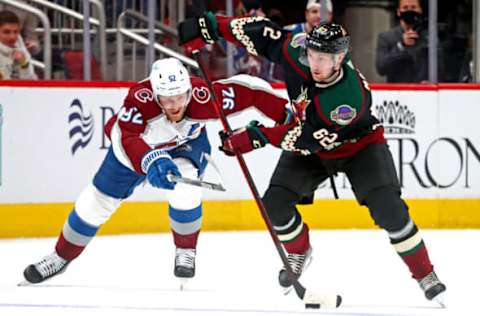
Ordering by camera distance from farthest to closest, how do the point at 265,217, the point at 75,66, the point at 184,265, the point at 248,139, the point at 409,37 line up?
the point at 409,37 → the point at 75,66 → the point at 184,265 → the point at 265,217 → the point at 248,139

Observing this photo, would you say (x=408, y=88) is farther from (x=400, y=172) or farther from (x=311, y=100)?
(x=311, y=100)

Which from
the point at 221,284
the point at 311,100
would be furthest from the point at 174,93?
the point at 221,284

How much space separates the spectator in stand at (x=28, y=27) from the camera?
685 cm

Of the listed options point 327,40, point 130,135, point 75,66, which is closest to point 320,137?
point 327,40

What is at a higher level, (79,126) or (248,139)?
(248,139)

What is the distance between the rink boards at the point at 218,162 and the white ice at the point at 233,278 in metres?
0.15

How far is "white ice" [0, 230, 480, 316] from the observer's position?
4457 millimetres

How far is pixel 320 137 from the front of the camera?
14.2ft

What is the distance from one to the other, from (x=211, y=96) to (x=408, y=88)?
108 inches

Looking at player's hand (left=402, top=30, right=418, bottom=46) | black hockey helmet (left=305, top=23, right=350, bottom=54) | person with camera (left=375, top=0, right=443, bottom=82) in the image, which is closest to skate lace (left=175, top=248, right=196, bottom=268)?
black hockey helmet (left=305, top=23, right=350, bottom=54)

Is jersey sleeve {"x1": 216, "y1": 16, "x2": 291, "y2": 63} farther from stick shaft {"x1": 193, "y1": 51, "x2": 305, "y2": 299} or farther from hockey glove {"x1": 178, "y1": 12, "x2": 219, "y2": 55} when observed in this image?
stick shaft {"x1": 193, "y1": 51, "x2": 305, "y2": 299}

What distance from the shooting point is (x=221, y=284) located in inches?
202

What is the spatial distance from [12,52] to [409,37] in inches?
97.6

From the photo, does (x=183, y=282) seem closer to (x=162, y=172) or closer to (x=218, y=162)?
(x=162, y=172)
